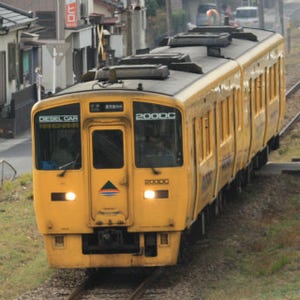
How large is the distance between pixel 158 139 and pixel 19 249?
3330 millimetres

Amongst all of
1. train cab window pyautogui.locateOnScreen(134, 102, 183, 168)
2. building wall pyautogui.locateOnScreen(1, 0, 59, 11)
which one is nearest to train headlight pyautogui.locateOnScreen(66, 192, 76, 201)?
train cab window pyautogui.locateOnScreen(134, 102, 183, 168)

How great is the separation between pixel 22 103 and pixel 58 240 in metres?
23.2

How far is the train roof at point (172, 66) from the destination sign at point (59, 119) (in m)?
0.39

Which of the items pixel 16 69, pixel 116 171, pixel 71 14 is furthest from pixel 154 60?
pixel 71 14

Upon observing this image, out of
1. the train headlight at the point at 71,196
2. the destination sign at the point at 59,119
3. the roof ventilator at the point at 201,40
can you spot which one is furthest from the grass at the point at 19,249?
the roof ventilator at the point at 201,40

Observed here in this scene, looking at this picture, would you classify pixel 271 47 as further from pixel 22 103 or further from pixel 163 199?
pixel 22 103

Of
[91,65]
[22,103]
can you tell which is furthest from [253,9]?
[22,103]

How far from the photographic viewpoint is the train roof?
47.5 ft

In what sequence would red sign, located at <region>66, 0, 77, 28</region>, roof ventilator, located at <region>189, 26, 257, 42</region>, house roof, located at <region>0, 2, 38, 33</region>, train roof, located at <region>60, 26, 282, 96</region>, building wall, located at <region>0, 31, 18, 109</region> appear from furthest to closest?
red sign, located at <region>66, 0, 77, 28</region> < building wall, located at <region>0, 31, 18, 109</region> < house roof, located at <region>0, 2, 38, 33</region> < roof ventilator, located at <region>189, 26, 257, 42</region> < train roof, located at <region>60, 26, 282, 96</region>

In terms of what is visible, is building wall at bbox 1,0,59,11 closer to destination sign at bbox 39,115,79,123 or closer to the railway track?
the railway track

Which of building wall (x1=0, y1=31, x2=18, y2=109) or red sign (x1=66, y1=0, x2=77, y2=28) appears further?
red sign (x1=66, y1=0, x2=77, y2=28)

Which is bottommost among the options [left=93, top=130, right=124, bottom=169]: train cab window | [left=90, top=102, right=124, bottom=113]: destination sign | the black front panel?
the black front panel

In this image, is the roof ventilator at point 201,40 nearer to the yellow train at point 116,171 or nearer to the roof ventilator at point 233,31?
the roof ventilator at point 233,31

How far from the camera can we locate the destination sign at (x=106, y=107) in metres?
13.9
